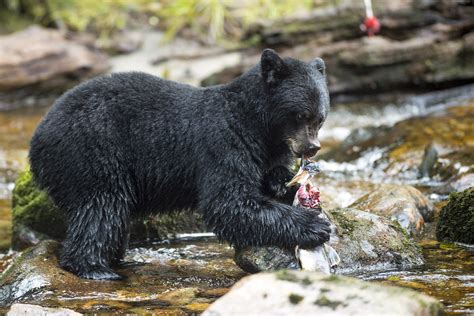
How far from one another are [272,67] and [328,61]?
8030 millimetres

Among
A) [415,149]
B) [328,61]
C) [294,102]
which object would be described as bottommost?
[415,149]

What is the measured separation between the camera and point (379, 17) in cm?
1371

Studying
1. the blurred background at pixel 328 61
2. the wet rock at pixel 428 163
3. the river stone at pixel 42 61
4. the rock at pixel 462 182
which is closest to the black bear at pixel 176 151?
the blurred background at pixel 328 61

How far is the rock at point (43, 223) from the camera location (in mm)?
7250

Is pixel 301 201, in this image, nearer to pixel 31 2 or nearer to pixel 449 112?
pixel 449 112

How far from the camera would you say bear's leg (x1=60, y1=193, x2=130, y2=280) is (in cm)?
602

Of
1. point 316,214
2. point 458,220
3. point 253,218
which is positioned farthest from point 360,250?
point 458,220

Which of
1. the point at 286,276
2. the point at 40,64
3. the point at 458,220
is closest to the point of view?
the point at 286,276

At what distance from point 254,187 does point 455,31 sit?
8894 millimetres

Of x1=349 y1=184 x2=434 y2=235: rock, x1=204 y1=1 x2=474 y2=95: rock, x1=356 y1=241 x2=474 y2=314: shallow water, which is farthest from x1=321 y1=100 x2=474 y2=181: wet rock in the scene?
x1=356 y1=241 x2=474 y2=314: shallow water

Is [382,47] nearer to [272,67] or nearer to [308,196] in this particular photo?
[272,67]

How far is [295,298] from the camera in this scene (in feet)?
13.2

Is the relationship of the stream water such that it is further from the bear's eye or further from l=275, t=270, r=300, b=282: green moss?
the bear's eye

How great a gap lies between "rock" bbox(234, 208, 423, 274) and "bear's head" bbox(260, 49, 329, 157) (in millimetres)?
747
